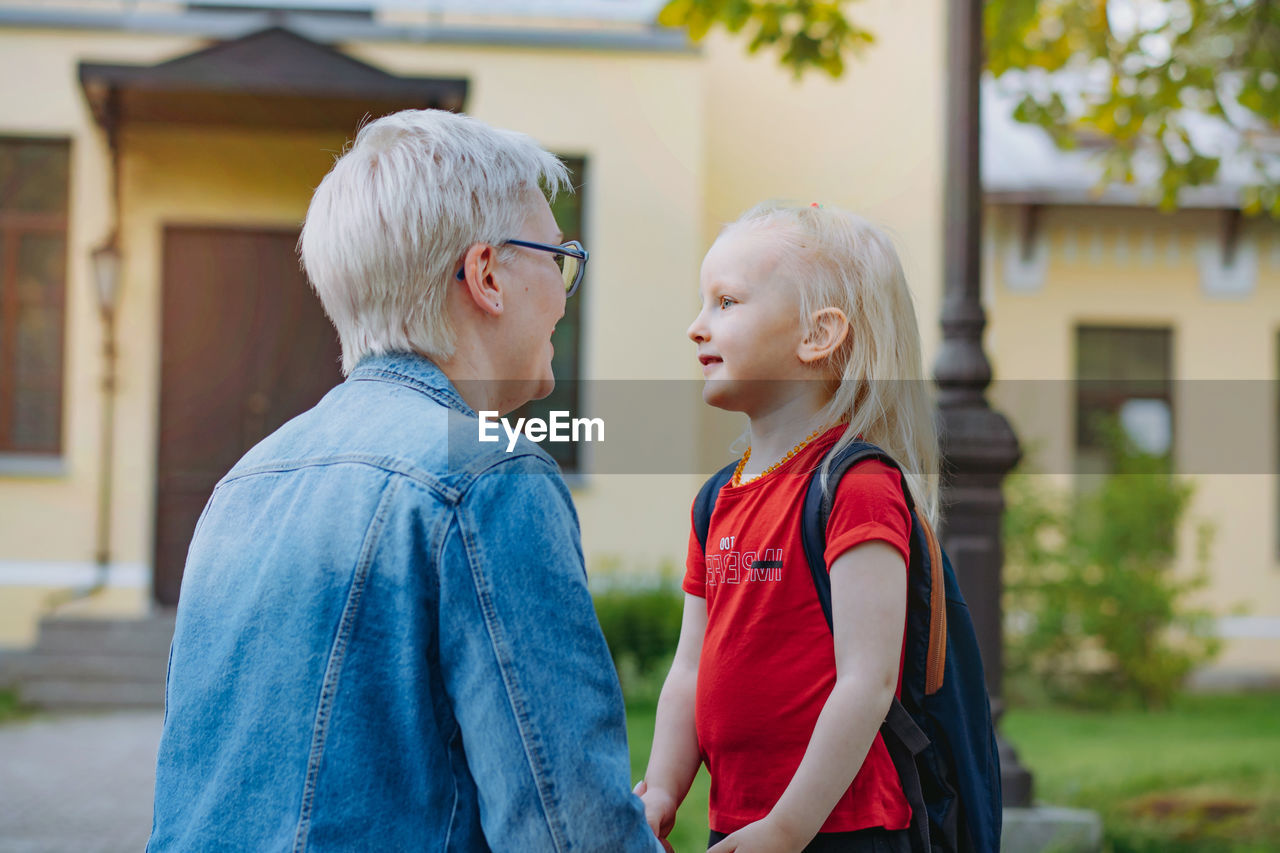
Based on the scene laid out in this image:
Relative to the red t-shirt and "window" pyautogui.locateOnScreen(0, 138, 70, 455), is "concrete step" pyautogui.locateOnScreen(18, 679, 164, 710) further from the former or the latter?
the red t-shirt

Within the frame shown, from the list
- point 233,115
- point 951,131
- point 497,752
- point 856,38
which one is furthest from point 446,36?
point 497,752

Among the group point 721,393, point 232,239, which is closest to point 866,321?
point 721,393

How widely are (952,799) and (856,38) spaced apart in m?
4.43

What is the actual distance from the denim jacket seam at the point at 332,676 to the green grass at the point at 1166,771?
4163 millimetres

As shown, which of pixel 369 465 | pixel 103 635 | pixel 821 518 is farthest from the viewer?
pixel 103 635

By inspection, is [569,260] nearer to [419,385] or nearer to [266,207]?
[419,385]

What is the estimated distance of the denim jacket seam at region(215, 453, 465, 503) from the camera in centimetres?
126

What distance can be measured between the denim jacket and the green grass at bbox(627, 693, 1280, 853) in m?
3.37

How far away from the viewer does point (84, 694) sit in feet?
27.8

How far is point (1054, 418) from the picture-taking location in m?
12.3

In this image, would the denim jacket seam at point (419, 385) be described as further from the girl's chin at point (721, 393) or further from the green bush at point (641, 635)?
the green bush at point (641, 635)

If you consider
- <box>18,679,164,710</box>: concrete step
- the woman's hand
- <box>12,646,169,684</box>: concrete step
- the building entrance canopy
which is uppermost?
the building entrance canopy

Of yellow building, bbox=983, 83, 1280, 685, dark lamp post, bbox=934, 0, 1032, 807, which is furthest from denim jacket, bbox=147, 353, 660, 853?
yellow building, bbox=983, 83, 1280, 685

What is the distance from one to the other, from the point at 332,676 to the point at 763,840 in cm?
63
